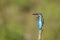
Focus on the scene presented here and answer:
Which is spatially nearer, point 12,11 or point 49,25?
point 49,25

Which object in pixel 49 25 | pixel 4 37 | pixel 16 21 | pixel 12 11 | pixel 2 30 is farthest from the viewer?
pixel 12 11

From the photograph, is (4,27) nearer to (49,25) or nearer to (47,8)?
(49,25)

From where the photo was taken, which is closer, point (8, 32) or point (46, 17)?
point (8, 32)

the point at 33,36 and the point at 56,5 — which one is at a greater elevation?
the point at 56,5

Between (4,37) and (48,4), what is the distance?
1.35 meters

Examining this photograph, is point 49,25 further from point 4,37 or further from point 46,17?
point 4,37

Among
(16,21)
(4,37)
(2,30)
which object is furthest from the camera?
(16,21)

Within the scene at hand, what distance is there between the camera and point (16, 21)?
3732 millimetres

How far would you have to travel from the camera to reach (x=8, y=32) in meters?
2.98

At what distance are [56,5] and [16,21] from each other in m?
0.59

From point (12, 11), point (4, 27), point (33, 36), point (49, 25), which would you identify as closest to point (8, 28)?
point (4, 27)

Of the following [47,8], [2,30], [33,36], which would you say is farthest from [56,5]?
[2,30]

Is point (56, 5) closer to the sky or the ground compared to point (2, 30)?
closer to the sky

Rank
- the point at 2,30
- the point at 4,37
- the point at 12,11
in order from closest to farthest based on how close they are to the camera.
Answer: the point at 4,37 < the point at 2,30 < the point at 12,11
